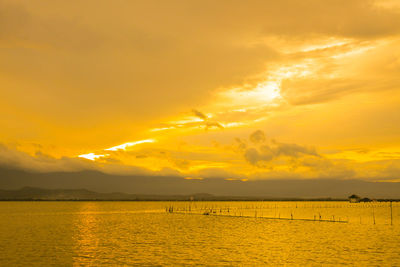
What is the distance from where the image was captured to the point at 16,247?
2148 inches

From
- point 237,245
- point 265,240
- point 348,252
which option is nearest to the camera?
point 348,252

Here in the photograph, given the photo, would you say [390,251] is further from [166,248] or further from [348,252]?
[166,248]

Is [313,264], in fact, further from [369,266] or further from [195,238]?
[195,238]

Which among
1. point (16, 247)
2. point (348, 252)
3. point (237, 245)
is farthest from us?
point (237, 245)

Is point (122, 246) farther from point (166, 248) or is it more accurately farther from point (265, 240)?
point (265, 240)

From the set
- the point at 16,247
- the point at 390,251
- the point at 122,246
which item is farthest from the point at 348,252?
the point at 16,247

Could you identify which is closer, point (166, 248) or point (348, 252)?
point (348, 252)

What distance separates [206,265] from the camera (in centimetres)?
4188

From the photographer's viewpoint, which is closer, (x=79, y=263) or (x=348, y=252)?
(x=79, y=263)

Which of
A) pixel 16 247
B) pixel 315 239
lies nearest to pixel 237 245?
pixel 315 239

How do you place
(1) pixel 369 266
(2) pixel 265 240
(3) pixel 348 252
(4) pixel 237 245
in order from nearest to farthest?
(1) pixel 369 266
(3) pixel 348 252
(4) pixel 237 245
(2) pixel 265 240

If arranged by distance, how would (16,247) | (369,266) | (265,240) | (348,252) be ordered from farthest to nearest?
(265,240)
(16,247)
(348,252)
(369,266)

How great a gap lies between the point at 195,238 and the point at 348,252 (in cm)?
2662

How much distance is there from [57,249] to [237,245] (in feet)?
86.1
